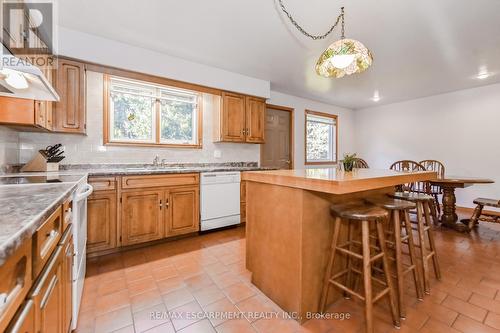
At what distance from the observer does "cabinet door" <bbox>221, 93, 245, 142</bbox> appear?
361cm

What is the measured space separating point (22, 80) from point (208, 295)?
75.3 inches

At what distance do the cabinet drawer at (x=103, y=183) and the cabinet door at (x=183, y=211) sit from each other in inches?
24.6

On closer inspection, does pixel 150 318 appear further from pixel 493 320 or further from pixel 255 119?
pixel 255 119

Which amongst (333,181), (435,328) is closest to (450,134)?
(435,328)

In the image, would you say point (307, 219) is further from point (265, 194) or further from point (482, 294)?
point (482, 294)

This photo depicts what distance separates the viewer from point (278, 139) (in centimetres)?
480

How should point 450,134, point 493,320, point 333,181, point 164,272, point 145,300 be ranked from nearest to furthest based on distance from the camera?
point 333,181 < point 493,320 < point 145,300 < point 164,272 < point 450,134

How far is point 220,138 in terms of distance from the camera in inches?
142

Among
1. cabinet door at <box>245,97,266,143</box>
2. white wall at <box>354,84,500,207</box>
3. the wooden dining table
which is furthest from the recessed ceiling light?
cabinet door at <box>245,97,266,143</box>

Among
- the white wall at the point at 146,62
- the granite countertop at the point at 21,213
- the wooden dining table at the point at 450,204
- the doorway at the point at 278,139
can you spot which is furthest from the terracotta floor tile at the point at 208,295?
the wooden dining table at the point at 450,204

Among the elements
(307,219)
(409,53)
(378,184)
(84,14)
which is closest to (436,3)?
(409,53)

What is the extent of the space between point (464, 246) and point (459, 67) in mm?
2628

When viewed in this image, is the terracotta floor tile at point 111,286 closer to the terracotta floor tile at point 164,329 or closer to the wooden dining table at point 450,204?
the terracotta floor tile at point 164,329

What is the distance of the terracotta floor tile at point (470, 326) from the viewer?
1.39m
